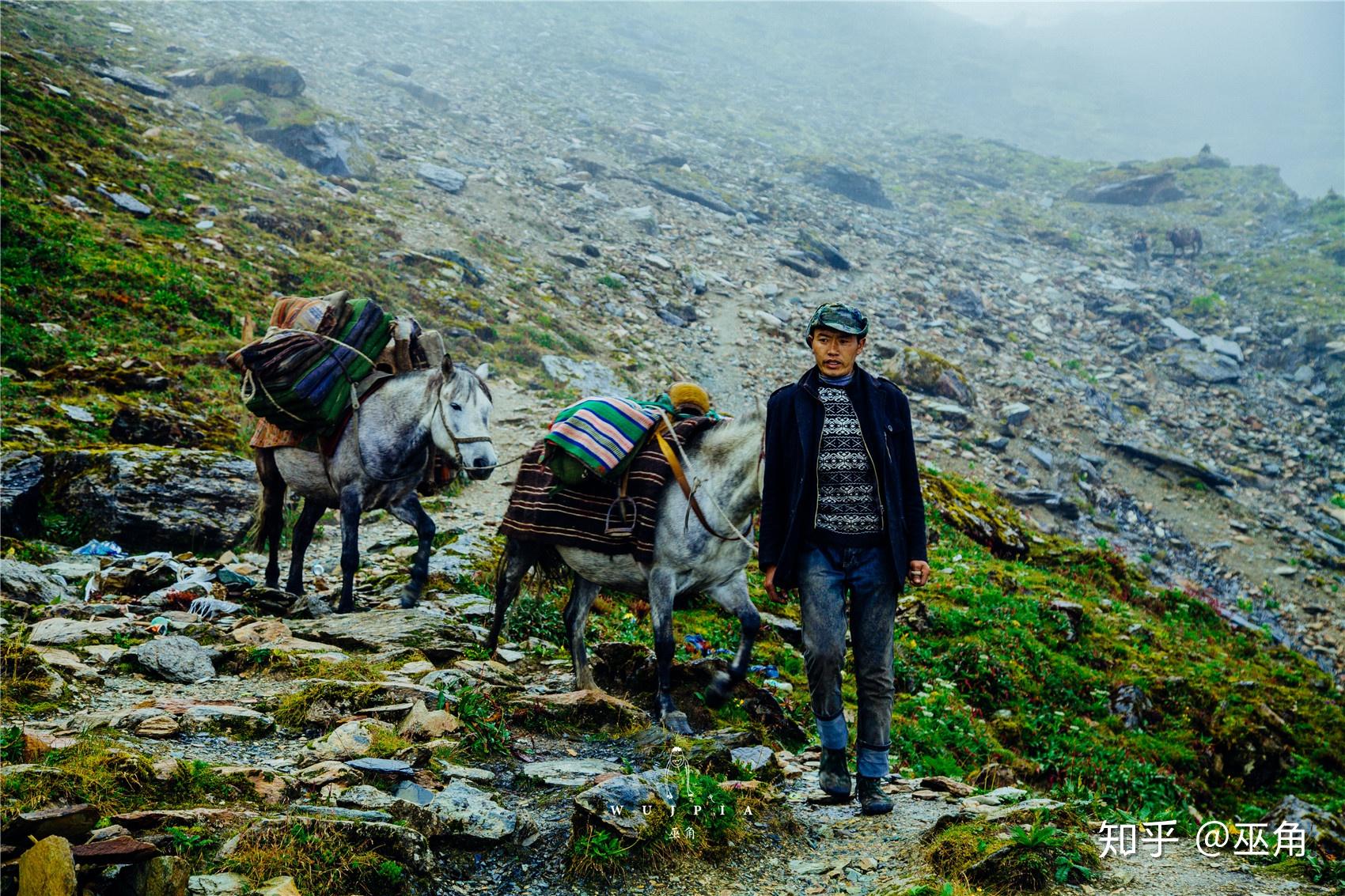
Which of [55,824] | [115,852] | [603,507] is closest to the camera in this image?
[115,852]

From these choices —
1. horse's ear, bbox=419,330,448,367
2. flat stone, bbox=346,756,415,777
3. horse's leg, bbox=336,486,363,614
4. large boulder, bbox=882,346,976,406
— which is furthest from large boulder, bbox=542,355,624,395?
flat stone, bbox=346,756,415,777

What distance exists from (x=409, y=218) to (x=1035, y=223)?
3103 centimetres

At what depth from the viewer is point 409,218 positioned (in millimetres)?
23891

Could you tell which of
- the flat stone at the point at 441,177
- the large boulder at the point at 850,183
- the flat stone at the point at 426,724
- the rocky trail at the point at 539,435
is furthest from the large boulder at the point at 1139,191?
the flat stone at the point at 426,724

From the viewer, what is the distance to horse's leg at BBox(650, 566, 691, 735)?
16.8 feet

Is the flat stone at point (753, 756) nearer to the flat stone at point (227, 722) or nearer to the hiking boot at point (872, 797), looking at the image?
the hiking boot at point (872, 797)

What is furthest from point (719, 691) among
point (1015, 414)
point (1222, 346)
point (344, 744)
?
point (1222, 346)

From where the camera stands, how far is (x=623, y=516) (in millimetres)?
5395

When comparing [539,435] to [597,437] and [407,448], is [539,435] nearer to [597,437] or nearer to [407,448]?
[407,448]

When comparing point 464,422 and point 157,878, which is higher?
point 464,422

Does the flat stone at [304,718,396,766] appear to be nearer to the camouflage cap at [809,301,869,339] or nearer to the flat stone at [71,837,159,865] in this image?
the flat stone at [71,837,159,865]

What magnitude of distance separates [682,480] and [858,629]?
68.6 inches

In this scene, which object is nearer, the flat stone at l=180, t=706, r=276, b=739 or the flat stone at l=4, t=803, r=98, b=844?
the flat stone at l=4, t=803, r=98, b=844

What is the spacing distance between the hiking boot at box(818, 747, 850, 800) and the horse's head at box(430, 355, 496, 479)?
3.89 m
